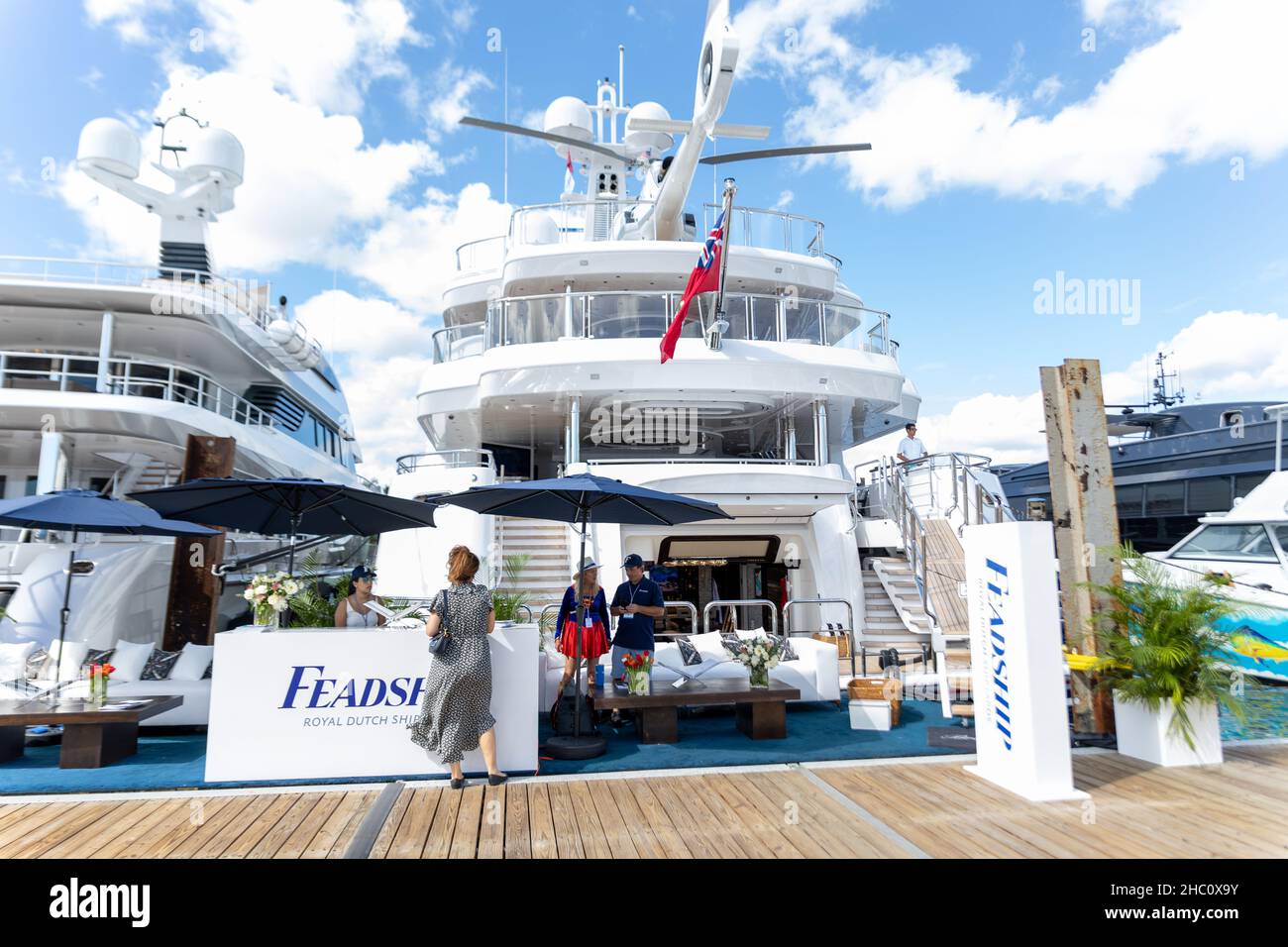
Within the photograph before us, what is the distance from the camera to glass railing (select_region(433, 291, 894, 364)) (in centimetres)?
1568

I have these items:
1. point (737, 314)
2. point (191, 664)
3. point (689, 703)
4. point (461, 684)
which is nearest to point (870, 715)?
point (689, 703)

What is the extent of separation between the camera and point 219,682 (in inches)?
227

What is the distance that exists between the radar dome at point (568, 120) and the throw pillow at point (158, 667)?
19080 millimetres

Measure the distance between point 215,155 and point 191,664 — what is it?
60.5ft

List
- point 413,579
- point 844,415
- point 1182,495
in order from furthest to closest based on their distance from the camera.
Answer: point 1182,495, point 844,415, point 413,579

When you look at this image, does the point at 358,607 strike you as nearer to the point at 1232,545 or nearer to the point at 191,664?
the point at 191,664

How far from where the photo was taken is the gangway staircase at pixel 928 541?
12.4m

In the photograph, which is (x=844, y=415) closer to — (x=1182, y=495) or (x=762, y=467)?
(x=762, y=467)

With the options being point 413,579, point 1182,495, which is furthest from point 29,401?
point 1182,495

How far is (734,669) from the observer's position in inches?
327

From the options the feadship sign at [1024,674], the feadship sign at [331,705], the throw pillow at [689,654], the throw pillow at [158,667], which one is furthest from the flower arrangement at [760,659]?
the throw pillow at [158,667]

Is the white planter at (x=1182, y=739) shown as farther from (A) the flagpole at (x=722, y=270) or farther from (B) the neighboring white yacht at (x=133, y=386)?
(B) the neighboring white yacht at (x=133, y=386)
